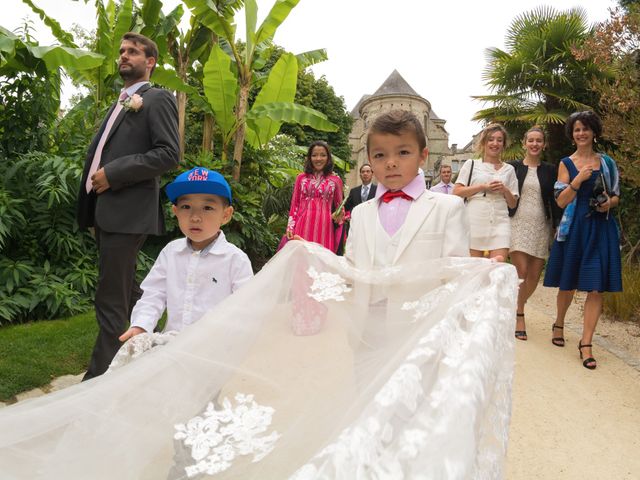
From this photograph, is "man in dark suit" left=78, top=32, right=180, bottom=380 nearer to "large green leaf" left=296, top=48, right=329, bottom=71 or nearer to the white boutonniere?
the white boutonniere

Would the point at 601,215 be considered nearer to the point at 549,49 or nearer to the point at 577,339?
the point at 577,339

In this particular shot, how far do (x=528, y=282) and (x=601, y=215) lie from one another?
106 centimetres

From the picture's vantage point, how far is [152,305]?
2.13 meters

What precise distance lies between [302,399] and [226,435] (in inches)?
10.1

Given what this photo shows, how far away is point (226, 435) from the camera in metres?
1.33

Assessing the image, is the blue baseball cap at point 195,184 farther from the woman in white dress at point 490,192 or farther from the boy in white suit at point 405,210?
the woman in white dress at point 490,192

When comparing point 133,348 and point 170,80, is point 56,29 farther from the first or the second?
point 133,348

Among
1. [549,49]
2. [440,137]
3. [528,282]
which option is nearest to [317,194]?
[528,282]

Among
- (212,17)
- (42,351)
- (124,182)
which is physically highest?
(212,17)

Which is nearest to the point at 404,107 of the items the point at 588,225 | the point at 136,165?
the point at 588,225

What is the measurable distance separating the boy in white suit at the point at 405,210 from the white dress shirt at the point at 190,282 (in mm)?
604

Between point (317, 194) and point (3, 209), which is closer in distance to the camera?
point (3, 209)

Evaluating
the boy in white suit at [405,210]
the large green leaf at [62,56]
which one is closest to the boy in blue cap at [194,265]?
the boy in white suit at [405,210]

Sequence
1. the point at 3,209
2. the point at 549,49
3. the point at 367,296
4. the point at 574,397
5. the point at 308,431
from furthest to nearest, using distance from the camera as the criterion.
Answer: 1. the point at 549,49
2. the point at 3,209
3. the point at 574,397
4. the point at 367,296
5. the point at 308,431
